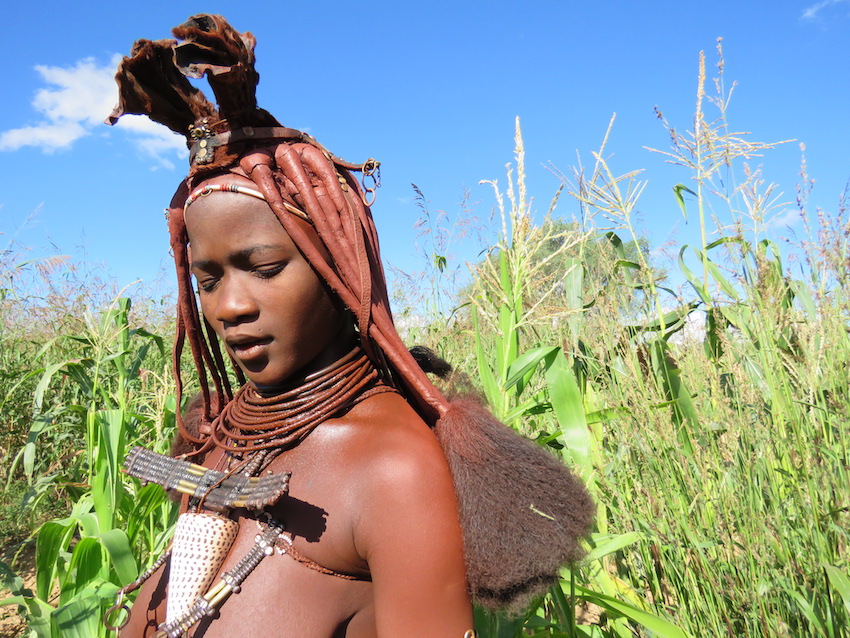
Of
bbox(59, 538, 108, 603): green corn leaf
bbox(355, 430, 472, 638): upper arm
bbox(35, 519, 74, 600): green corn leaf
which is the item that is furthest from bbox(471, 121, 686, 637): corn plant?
bbox(35, 519, 74, 600): green corn leaf

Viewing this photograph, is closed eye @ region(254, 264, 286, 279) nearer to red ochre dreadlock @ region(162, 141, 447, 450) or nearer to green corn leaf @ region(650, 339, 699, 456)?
red ochre dreadlock @ region(162, 141, 447, 450)

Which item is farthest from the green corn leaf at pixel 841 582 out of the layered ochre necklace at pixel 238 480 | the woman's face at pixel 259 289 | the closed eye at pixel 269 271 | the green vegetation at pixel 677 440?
the closed eye at pixel 269 271

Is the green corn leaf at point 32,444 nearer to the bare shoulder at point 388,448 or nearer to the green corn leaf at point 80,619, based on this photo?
the green corn leaf at point 80,619

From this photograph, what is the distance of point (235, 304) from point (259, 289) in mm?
54

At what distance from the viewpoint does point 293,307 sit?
1.22 meters

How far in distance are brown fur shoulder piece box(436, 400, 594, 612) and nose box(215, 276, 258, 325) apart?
1.43ft

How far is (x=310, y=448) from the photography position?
1.24 metres

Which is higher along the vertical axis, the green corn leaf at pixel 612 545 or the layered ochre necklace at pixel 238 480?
the layered ochre necklace at pixel 238 480

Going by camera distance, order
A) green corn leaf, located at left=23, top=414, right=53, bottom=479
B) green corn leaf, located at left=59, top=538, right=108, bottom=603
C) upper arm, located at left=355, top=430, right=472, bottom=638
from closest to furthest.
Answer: upper arm, located at left=355, top=430, right=472, bottom=638 < green corn leaf, located at left=59, top=538, right=108, bottom=603 < green corn leaf, located at left=23, top=414, right=53, bottom=479

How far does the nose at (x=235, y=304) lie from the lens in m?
1.20

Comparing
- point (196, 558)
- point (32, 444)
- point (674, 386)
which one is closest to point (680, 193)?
point (674, 386)

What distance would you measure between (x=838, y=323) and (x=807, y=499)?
539 millimetres

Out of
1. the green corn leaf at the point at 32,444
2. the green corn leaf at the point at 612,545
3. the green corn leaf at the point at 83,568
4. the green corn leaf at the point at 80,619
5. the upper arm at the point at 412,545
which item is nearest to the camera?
the upper arm at the point at 412,545

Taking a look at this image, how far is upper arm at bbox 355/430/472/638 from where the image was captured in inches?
43.1
